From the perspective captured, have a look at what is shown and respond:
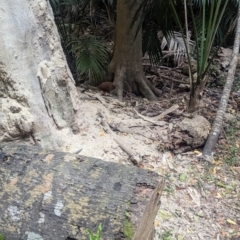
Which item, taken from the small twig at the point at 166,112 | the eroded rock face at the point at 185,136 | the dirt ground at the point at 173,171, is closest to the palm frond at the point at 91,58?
the dirt ground at the point at 173,171

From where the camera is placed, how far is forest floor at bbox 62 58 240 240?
2984 millimetres

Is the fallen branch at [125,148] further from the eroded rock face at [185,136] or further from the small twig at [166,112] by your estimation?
the small twig at [166,112]

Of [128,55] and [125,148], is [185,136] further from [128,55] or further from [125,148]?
[128,55]

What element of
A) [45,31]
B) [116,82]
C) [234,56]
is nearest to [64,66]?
[45,31]

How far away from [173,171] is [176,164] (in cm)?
11

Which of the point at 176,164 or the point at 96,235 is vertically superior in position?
the point at 96,235

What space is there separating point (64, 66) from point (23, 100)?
442mm

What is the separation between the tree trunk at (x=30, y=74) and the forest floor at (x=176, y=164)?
316 mm

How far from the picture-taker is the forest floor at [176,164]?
117 inches

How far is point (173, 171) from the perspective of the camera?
342cm

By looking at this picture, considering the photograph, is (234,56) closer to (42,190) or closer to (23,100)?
(23,100)

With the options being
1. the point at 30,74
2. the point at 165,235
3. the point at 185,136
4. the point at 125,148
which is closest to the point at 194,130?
the point at 185,136

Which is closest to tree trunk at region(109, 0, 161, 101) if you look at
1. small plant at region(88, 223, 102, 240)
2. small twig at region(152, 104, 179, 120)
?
small twig at region(152, 104, 179, 120)

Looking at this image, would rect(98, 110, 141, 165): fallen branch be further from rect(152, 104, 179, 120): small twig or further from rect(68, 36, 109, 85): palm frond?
rect(68, 36, 109, 85): palm frond
